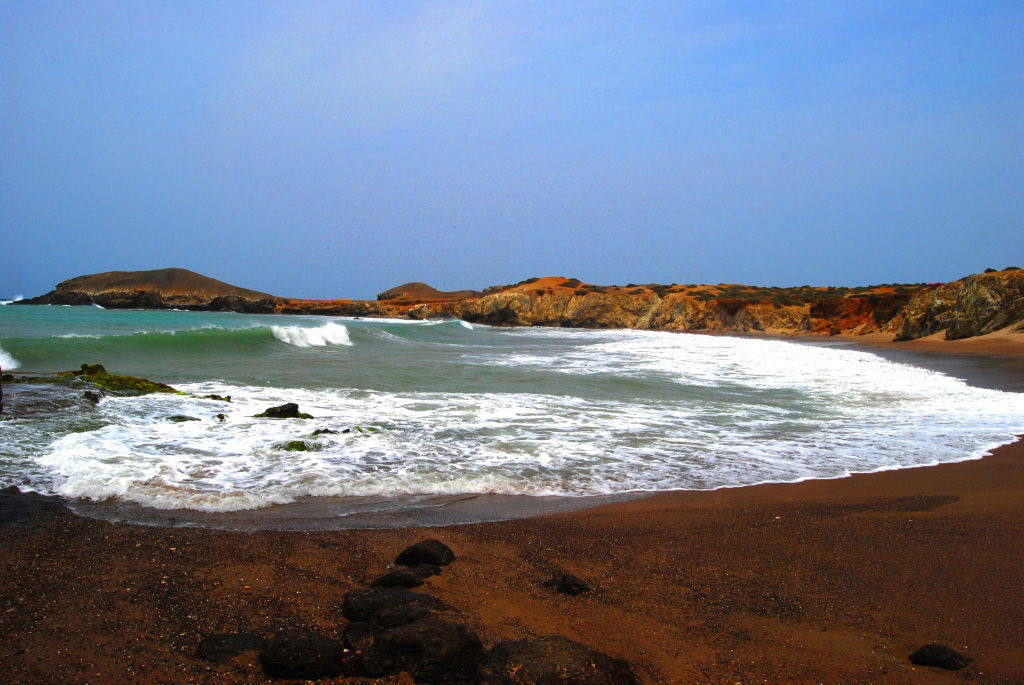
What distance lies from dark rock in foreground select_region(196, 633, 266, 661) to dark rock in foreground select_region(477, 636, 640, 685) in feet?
3.44

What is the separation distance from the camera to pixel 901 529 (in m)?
4.89

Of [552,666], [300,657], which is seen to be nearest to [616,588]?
[552,666]

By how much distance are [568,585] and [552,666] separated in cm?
108

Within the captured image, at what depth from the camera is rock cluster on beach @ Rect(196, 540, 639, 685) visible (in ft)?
8.70

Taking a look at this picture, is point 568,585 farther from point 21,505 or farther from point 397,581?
point 21,505

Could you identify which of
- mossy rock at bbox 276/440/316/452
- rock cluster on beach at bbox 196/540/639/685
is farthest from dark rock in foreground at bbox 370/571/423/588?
mossy rock at bbox 276/440/316/452

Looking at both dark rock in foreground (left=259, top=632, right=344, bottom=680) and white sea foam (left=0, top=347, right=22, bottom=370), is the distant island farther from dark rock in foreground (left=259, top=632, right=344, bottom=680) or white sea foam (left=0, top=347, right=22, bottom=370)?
white sea foam (left=0, top=347, right=22, bottom=370)

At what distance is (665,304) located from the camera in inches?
2192

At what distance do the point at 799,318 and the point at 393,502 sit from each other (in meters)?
46.3

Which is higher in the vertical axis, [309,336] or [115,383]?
[309,336]

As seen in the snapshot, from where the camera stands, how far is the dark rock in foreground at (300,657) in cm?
269

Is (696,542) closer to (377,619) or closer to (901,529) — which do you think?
(901,529)

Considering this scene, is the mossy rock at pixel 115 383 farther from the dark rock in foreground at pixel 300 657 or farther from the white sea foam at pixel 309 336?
the white sea foam at pixel 309 336

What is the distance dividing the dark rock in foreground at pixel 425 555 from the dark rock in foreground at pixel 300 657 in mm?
1116
